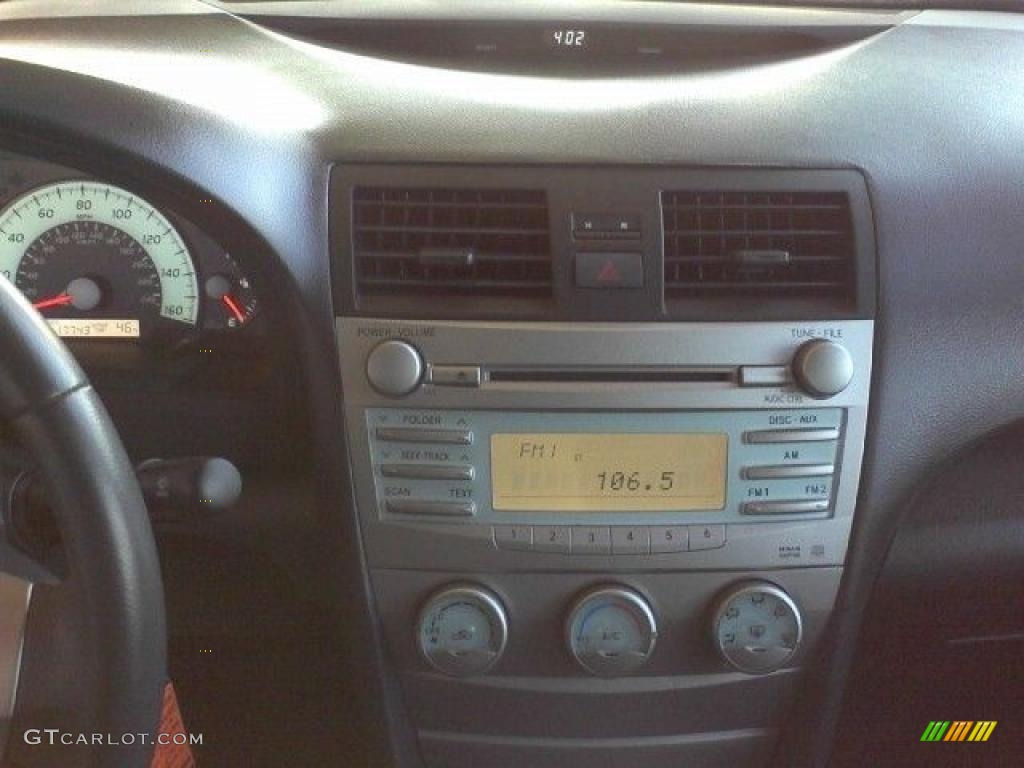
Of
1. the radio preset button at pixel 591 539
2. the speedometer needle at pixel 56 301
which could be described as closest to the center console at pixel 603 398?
the radio preset button at pixel 591 539

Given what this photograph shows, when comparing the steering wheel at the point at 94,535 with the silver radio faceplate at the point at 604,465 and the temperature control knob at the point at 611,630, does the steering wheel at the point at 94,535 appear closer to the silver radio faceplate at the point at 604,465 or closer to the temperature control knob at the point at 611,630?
the silver radio faceplate at the point at 604,465

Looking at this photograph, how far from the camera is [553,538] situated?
4.03ft

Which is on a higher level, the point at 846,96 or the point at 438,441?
the point at 846,96

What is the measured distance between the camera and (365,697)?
1.35 metres

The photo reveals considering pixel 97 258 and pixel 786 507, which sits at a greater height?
pixel 97 258

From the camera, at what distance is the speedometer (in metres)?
1.29

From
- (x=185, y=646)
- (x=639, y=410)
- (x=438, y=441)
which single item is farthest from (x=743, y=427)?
(x=185, y=646)

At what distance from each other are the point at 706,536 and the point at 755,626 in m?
0.10

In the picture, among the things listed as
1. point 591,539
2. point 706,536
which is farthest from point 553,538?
point 706,536

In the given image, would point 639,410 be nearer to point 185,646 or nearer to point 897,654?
point 897,654

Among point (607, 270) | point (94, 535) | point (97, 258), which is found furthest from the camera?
point (97, 258)

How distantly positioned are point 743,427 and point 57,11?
0.78 metres

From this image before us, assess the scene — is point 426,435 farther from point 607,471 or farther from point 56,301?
point 56,301

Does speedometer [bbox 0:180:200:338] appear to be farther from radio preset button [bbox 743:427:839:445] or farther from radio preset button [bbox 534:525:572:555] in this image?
radio preset button [bbox 743:427:839:445]
